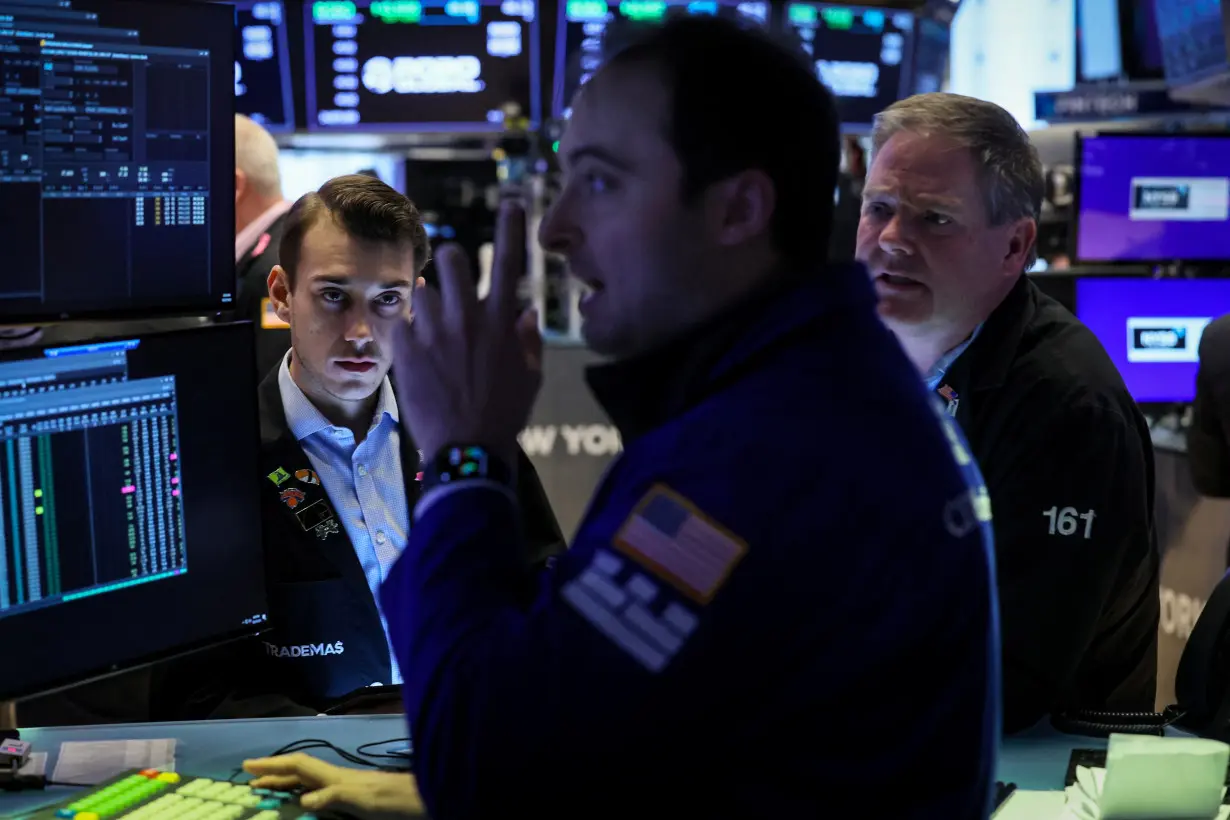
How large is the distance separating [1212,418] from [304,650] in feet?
9.24

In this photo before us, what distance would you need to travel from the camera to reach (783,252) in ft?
3.65

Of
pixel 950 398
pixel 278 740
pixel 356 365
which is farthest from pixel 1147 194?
pixel 278 740

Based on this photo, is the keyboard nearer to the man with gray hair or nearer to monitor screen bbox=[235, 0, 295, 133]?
the man with gray hair

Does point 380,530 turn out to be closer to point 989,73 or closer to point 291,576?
point 291,576

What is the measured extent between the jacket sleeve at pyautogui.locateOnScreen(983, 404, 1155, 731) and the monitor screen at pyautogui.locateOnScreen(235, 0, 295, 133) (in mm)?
3993

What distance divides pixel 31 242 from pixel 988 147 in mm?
1446

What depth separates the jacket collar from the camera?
1.03 m

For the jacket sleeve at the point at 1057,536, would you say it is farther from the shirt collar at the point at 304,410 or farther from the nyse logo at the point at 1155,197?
the nyse logo at the point at 1155,197

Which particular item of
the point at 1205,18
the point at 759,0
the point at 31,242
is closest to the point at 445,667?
the point at 31,242

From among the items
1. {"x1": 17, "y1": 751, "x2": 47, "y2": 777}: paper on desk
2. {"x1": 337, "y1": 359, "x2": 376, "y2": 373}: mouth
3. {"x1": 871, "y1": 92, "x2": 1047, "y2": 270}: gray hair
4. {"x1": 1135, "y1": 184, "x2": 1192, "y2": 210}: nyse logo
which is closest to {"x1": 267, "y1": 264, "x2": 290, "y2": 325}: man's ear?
{"x1": 337, "y1": 359, "x2": 376, "y2": 373}: mouth

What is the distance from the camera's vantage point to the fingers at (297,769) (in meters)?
1.55

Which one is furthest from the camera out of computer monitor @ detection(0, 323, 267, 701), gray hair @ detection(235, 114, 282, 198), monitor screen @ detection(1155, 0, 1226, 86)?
monitor screen @ detection(1155, 0, 1226, 86)

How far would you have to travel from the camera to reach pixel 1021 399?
194cm

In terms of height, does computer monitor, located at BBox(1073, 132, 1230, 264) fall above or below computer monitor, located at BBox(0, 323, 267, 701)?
above
